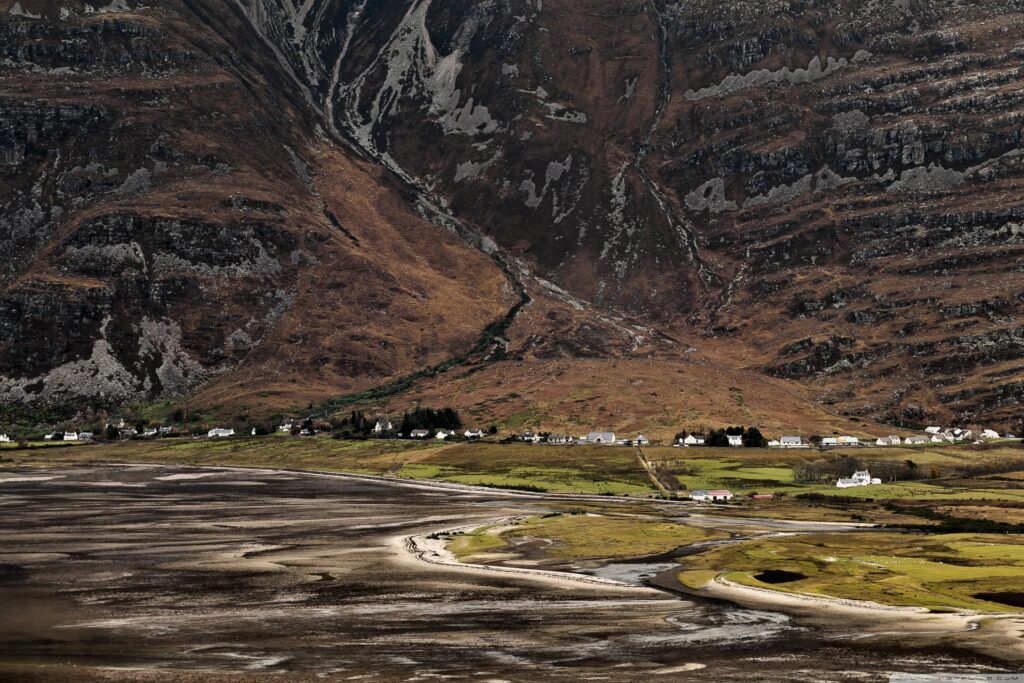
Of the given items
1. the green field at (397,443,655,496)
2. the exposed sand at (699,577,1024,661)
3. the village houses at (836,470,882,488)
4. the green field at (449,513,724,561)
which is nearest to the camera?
the exposed sand at (699,577,1024,661)

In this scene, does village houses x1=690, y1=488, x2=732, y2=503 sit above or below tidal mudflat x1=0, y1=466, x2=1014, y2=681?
above

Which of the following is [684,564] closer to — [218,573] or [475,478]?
[218,573]

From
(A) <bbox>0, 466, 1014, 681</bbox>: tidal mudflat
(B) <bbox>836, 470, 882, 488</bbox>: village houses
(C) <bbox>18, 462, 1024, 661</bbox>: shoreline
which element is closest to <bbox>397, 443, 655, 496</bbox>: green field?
(B) <bbox>836, 470, 882, 488</bbox>: village houses

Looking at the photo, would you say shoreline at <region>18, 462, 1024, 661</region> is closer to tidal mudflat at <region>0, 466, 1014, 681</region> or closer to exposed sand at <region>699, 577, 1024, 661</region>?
exposed sand at <region>699, 577, 1024, 661</region>

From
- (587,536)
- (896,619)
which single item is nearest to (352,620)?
(896,619)

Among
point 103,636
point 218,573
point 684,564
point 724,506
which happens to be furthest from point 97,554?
point 724,506

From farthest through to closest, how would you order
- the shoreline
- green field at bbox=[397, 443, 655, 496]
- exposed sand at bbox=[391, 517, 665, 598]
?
green field at bbox=[397, 443, 655, 496] < exposed sand at bbox=[391, 517, 665, 598] < the shoreline
